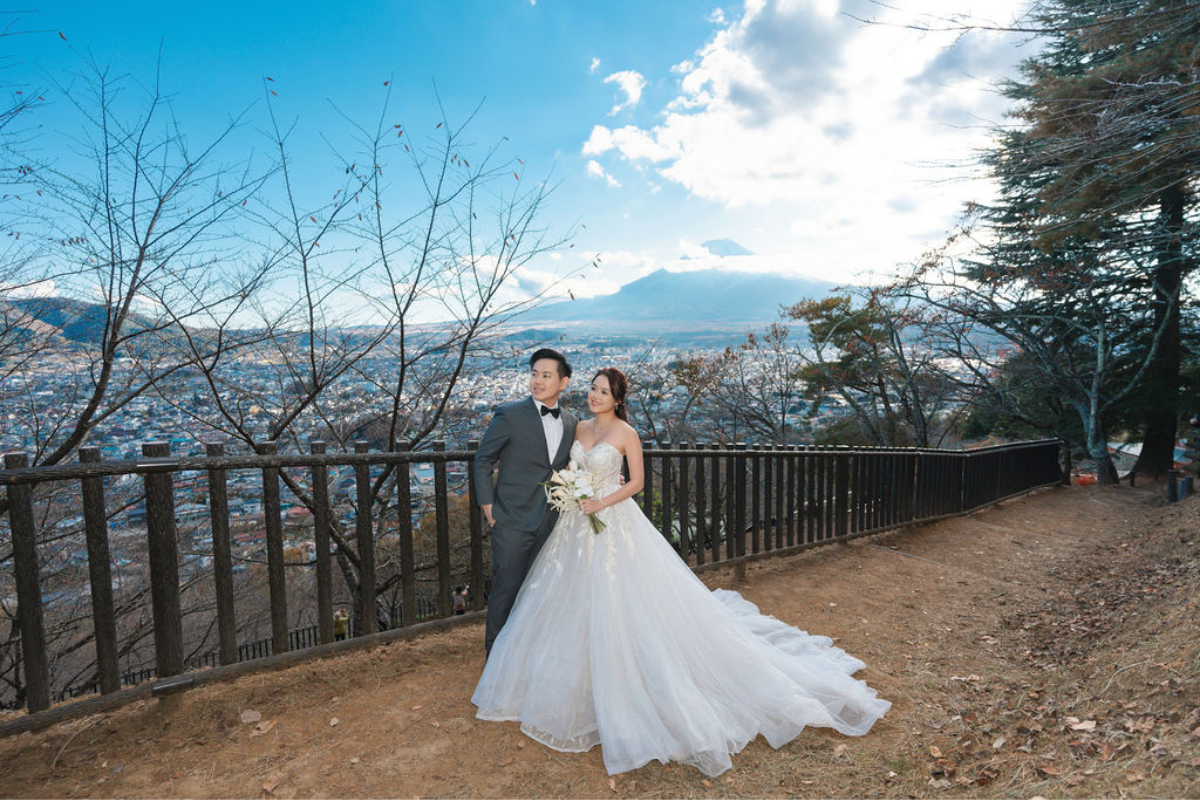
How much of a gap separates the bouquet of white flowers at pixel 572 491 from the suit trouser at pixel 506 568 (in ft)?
0.61

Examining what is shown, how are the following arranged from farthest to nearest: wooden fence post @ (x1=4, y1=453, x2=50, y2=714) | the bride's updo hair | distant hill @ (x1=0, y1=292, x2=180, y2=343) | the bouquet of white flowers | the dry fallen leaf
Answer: distant hill @ (x1=0, y1=292, x2=180, y2=343), the bride's updo hair, the bouquet of white flowers, the dry fallen leaf, wooden fence post @ (x1=4, y1=453, x2=50, y2=714)

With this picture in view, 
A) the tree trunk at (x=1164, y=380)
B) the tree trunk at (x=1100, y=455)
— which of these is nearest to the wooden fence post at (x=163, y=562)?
the tree trunk at (x=1100, y=455)

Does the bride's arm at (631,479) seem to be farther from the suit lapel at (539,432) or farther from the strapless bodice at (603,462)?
the suit lapel at (539,432)

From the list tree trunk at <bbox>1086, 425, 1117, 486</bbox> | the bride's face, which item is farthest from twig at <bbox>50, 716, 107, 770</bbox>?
tree trunk at <bbox>1086, 425, 1117, 486</bbox>

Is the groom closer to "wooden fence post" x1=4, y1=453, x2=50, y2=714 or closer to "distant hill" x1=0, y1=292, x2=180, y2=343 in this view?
"wooden fence post" x1=4, y1=453, x2=50, y2=714

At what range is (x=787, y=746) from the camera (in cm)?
278

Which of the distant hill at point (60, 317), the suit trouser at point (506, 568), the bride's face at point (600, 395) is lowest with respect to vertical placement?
the suit trouser at point (506, 568)

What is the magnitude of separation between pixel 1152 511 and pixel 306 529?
554 inches

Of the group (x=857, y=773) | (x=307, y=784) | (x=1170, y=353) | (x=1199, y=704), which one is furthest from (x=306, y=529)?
(x=1170, y=353)

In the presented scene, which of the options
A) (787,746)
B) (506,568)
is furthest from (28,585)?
(787,746)

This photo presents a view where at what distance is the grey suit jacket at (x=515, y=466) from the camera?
326 cm

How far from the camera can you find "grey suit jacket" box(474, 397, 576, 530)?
10.7ft

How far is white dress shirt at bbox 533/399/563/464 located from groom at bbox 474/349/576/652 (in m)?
0.01

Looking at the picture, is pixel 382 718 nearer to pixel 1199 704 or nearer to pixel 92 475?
pixel 92 475
